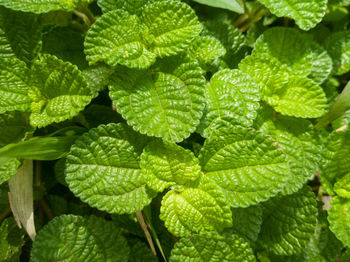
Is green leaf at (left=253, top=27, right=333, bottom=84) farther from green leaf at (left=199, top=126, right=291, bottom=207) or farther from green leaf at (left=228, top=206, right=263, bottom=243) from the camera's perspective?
green leaf at (left=228, top=206, right=263, bottom=243)

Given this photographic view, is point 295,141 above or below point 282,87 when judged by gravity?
below

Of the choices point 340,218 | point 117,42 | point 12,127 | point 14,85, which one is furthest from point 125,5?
point 340,218

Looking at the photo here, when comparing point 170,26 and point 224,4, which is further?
point 224,4

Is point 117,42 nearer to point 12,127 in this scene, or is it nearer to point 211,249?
point 12,127

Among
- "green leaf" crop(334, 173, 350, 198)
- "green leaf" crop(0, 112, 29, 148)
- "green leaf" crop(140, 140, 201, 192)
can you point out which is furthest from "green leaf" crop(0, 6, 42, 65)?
"green leaf" crop(334, 173, 350, 198)

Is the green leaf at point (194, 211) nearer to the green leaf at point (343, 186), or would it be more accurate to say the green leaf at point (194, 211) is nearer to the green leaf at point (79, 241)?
the green leaf at point (79, 241)

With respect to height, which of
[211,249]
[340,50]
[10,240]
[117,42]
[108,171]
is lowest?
[10,240]
